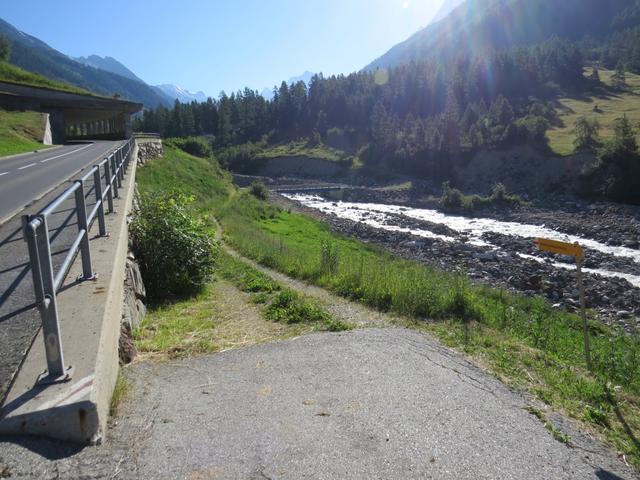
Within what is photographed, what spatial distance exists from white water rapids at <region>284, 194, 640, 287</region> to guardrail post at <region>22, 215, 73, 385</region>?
2972 centimetres

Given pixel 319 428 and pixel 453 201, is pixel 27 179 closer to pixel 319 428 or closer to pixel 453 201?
pixel 319 428

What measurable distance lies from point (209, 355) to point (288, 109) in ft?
521

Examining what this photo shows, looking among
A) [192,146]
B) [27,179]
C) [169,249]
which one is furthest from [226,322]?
[192,146]

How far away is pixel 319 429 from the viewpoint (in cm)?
435

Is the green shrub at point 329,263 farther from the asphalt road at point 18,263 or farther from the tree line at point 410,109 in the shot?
the tree line at point 410,109

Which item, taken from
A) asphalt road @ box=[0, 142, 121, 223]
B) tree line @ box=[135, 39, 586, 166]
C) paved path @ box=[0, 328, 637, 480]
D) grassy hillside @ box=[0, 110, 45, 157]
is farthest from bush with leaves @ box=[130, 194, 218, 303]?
tree line @ box=[135, 39, 586, 166]

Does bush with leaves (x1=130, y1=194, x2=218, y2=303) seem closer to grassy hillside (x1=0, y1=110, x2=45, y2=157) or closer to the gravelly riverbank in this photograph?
the gravelly riverbank

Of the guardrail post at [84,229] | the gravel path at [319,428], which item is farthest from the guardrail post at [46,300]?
the guardrail post at [84,229]

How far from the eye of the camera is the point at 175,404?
463 cm

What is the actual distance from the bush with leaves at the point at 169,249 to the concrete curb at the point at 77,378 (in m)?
4.81

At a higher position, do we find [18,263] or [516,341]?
→ [18,263]

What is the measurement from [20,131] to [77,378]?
124 ft

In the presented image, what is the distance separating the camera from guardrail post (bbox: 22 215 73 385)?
126 inches

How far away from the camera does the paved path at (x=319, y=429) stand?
356 cm
